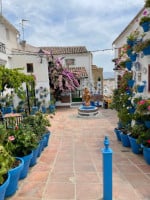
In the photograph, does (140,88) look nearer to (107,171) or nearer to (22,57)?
(107,171)

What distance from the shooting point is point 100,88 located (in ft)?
69.9

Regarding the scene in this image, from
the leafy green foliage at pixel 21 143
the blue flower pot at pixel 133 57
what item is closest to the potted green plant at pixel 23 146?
the leafy green foliage at pixel 21 143

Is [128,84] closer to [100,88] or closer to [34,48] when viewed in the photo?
[100,88]

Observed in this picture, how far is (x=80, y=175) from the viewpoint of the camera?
4938mm

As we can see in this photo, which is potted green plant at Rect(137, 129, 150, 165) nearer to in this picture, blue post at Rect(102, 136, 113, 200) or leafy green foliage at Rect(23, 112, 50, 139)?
blue post at Rect(102, 136, 113, 200)

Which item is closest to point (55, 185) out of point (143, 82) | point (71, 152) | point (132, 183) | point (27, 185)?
point (27, 185)

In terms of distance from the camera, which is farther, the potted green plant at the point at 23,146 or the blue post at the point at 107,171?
the potted green plant at the point at 23,146

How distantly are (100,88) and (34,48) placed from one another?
27.7ft

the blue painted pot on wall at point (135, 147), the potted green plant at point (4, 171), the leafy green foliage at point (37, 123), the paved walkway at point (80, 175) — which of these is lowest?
the paved walkway at point (80, 175)

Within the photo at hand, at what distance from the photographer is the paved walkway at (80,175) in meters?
4.03

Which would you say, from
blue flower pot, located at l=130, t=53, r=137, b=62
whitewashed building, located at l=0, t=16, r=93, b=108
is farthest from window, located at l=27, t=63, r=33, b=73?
blue flower pot, located at l=130, t=53, r=137, b=62

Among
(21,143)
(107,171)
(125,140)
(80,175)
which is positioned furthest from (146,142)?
A: (21,143)

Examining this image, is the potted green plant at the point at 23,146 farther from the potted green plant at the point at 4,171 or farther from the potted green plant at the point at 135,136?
the potted green plant at the point at 135,136

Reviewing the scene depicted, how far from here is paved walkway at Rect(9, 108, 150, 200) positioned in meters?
4.03
